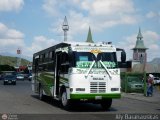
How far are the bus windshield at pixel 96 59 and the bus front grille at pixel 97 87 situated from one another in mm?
767

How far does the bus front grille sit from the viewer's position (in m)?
18.4

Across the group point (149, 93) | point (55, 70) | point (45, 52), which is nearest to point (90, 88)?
point (55, 70)

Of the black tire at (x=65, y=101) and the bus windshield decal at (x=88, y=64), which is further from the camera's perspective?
the black tire at (x=65, y=101)

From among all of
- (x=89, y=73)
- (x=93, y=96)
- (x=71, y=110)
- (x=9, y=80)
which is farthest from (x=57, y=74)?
(x=9, y=80)

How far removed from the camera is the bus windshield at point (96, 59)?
18484 mm

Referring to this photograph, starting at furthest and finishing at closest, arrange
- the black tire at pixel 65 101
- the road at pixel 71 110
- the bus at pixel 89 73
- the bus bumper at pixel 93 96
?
the black tire at pixel 65 101 → the bus at pixel 89 73 → the bus bumper at pixel 93 96 → the road at pixel 71 110

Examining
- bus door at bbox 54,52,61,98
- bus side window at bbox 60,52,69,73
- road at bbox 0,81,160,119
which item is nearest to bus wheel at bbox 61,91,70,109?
road at bbox 0,81,160,119

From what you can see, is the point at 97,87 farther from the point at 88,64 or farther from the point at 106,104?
the point at 106,104

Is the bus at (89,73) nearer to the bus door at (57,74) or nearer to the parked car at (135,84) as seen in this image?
the bus door at (57,74)

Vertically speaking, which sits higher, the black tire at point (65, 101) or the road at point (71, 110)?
the black tire at point (65, 101)

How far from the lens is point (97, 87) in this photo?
18.5m

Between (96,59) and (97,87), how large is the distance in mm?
1257

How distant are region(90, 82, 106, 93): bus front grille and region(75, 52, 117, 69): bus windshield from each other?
0.77 m

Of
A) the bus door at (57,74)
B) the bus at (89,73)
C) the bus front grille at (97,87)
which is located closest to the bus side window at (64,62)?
the bus at (89,73)
